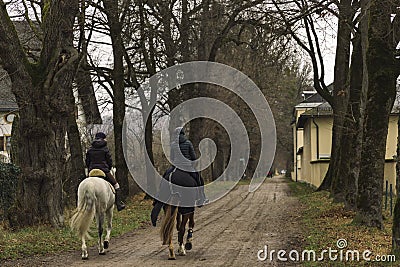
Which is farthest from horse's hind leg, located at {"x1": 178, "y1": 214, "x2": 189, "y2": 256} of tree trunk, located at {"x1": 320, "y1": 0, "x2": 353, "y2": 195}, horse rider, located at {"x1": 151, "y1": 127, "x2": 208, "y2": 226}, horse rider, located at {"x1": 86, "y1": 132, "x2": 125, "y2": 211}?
tree trunk, located at {"x1": 320, "y1": 0, "x2": 353, "y2": 195}

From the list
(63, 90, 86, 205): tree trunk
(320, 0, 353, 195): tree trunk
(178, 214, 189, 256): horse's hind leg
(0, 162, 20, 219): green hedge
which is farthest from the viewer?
(63, 90, 86, 205): tree trunk

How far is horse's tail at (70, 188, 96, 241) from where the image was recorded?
43.3ft

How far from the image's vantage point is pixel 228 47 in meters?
33.9

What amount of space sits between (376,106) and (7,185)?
11198 millimetres

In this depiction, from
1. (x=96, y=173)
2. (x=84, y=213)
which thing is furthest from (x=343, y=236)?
(x=84, y=213)

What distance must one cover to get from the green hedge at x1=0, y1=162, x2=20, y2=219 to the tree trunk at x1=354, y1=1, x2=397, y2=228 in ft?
33.2

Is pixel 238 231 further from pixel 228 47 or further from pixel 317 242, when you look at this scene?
pixel 228 47

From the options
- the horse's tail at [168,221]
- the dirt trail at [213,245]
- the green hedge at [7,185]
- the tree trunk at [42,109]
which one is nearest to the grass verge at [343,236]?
the dirt trail at [213,245]

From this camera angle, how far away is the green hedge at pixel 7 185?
20.2 meters

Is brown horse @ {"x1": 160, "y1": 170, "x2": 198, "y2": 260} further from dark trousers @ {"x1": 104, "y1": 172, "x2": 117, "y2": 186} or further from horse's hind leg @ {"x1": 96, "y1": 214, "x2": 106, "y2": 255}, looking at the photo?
dark trousers @ {"x1": 104, "y1": 172, "x2": 117, "y2": 186}

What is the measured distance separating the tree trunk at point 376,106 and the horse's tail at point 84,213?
662cm

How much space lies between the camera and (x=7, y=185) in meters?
20.7

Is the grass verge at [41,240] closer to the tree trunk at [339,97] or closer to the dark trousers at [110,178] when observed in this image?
the dark trousers at [110,178]

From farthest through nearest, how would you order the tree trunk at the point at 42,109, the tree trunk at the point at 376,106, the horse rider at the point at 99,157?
the tree trunk at the point at 42,109 → the tree trunk at the point at 376,106 → the horse rider at the point at 99,157
